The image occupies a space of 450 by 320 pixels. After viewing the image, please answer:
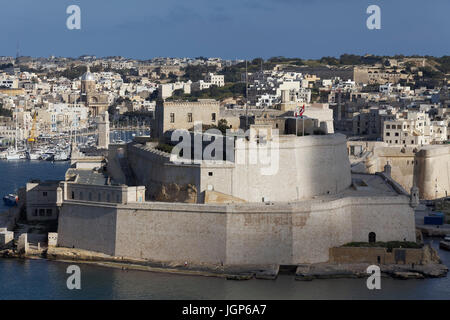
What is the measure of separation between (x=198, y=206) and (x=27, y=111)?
59172mm

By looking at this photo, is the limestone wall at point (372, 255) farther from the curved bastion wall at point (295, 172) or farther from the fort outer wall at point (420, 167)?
the fort outer wall at point (420, 167)

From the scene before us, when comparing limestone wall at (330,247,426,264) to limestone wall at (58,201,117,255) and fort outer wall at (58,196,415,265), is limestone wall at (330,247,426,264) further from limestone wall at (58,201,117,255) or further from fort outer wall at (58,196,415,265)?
limestone wall at (58,201,117,255)

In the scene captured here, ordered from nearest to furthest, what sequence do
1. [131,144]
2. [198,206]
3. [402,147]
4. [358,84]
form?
[198,206], [131,144], [402,147], [358,84]

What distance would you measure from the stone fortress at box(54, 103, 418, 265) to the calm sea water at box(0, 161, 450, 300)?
0.92 m

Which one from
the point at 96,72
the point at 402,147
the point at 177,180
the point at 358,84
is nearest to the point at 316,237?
the point at 177,180

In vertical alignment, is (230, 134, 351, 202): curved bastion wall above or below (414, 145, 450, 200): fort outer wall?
above

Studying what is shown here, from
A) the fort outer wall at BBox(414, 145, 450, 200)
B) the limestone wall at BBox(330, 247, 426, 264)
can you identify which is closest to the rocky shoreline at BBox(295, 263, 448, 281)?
the limestone wall at BBox(330, 247, 426, 264)

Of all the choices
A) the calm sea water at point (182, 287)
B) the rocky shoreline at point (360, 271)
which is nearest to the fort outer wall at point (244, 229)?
the rocky shoreline at point (360, 271)

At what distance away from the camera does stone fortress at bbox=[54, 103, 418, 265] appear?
24.9 m

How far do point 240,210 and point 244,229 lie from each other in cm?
46

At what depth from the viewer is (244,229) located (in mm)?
24828

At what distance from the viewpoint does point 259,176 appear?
26.5 metres

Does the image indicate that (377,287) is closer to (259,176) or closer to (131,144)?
(259,176)

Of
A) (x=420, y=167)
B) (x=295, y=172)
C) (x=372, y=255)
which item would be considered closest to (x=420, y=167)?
(x=420, y=167)
